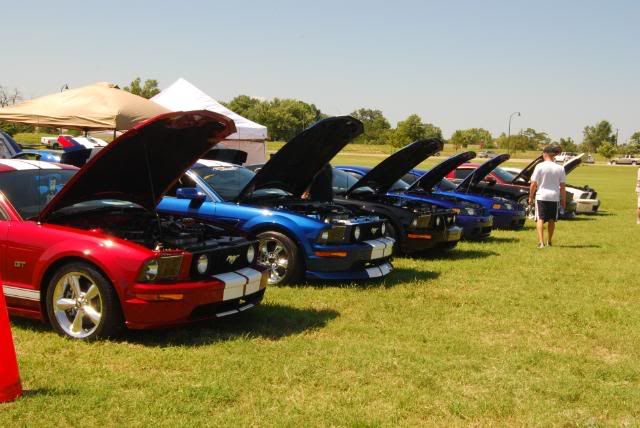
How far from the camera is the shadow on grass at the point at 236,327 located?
5.33 metres

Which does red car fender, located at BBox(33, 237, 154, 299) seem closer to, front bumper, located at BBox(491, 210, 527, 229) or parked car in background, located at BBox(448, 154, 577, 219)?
parked car in background, located at BBox(448, 154, 577, 219)

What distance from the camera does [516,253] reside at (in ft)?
34.9

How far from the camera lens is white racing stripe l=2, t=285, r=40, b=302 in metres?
5.25

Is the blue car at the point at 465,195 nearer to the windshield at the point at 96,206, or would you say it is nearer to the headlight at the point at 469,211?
the headlight at the point at 469,211

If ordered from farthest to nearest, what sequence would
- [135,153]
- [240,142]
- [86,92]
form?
[240,142], [86,92], [135,153]

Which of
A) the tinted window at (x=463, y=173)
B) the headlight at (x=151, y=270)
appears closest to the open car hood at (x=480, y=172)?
the tinted window at (x=463, y=173)

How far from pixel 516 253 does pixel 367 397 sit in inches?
276

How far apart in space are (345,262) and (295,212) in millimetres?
827

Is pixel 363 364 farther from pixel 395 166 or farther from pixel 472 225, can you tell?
pixel 472 225

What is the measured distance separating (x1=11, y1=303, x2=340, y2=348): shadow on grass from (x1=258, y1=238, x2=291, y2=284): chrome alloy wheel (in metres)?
0.86

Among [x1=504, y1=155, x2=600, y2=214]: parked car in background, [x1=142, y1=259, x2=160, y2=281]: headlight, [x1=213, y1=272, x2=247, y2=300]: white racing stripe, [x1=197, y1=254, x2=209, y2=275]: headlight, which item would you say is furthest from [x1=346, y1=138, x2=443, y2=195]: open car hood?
[x1=504, y1=155, x2=600, y2=214]: parked car in background

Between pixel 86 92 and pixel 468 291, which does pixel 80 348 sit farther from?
pixel 86 92

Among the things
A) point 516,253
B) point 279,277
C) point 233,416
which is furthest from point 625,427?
point 516,253

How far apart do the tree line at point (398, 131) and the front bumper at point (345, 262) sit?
71031 mm
